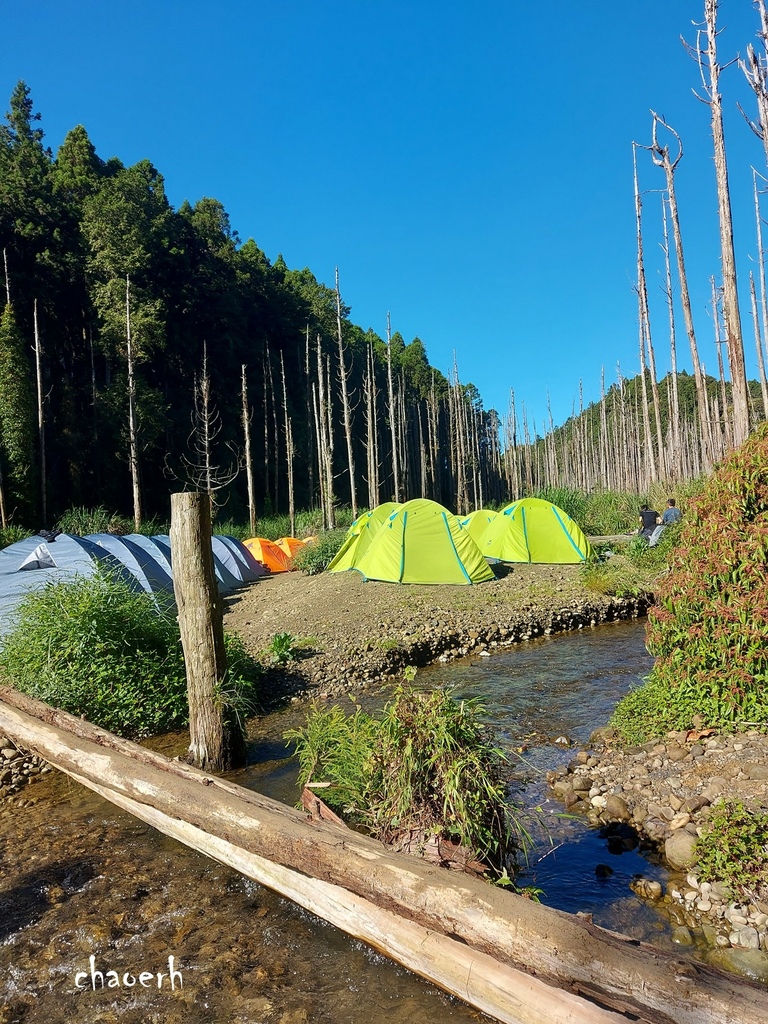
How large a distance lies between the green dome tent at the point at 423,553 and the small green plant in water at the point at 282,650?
12.3ft

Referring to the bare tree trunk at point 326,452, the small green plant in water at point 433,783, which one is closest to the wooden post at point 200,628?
the small green plant in water at point 433,783

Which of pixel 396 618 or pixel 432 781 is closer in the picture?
pixel 432 781

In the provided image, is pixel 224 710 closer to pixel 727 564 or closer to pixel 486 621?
pixel 727 564

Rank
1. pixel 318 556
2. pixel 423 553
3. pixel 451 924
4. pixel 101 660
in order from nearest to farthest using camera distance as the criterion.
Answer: pixel 451 924
pixel 101 660
pixel 423 553
pixel 318 556

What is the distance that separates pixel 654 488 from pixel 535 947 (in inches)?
850

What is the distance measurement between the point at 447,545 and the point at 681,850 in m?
9.10

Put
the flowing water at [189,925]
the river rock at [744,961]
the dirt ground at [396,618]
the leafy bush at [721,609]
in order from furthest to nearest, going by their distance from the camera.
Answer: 1. the dirt ground at [396,618]
2. the leafy bush at [721,609]
3. the flowing water at [189,925]
4. the river rock at [744,961]

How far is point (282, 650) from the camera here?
8672 millimetres

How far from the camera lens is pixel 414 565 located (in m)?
12.4

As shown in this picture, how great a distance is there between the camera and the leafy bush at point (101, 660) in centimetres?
633

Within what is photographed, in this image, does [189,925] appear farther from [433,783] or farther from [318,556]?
[318,556]

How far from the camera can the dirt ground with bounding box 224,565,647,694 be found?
28.5 feet

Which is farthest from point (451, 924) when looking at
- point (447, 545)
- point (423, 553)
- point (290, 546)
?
point (290, 546)

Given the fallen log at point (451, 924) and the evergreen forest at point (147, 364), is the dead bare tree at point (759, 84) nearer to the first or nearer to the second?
the evergreen forest at point (147, 364)
